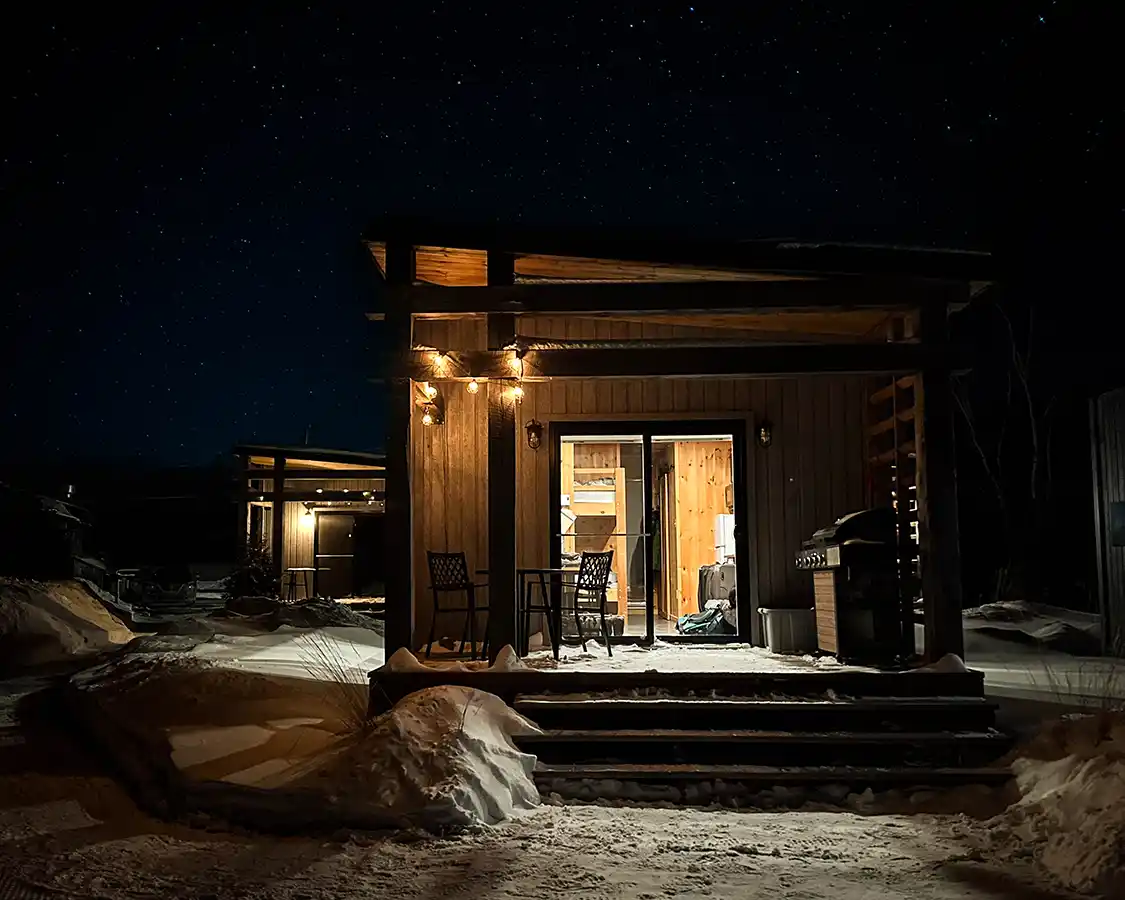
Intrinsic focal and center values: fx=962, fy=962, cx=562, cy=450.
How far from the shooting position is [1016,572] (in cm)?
1866

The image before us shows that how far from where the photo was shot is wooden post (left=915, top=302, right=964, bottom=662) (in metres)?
6.91

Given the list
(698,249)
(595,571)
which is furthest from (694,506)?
(698,249)

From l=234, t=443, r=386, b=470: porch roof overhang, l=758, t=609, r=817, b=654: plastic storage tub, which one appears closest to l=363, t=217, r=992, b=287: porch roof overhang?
l=758, t=609, r=817, b=654: plastic storage tub

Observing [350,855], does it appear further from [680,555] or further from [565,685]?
[680,555]

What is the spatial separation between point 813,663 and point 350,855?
4.25 m

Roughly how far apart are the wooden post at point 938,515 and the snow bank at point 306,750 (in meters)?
3.07

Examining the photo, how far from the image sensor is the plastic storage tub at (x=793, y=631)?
8672mm

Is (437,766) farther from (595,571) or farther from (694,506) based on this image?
(694,506)

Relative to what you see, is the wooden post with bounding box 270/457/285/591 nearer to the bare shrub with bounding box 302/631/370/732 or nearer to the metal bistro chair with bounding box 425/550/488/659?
the bare shrub with bounding box 302/631/370/732

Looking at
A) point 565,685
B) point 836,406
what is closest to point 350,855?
point 565,685

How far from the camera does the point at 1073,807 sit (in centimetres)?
467

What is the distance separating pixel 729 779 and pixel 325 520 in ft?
61.2

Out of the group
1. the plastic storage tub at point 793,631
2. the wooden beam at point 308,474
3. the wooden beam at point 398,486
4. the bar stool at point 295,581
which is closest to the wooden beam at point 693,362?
the wooden beam at point 398,486

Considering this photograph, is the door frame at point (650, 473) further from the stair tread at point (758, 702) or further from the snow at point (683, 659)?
the stair tread at point (758, 702)
